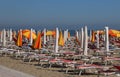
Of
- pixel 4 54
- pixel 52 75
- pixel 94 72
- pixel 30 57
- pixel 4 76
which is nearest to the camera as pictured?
pixel 4 76

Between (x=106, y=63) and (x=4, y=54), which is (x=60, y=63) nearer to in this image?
(x=106, y=63)

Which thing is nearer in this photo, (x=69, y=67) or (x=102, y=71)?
(x=102, y=71)

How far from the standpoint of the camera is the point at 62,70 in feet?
49.2

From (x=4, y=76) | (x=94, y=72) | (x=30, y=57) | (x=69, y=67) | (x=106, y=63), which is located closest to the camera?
(x=4, y=76)

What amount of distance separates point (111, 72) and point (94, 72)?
142 centimetres

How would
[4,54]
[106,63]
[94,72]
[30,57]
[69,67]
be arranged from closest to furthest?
[94,72] < [69,67] < [106,63] < [30,57] < [4,54]

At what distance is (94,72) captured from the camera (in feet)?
46.9

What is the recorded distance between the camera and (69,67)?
1566 cm

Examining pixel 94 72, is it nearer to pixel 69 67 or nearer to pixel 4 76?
pixel 69 67

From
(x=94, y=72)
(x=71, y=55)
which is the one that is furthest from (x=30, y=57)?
(x=94, y=72)

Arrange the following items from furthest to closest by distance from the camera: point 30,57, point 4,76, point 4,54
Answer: point 4,54
point 30,57
point 4,76

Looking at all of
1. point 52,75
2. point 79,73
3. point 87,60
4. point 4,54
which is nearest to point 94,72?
point 79,73

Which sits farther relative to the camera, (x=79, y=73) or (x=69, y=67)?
(x=69, y=67)

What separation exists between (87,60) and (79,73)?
3849 mm
